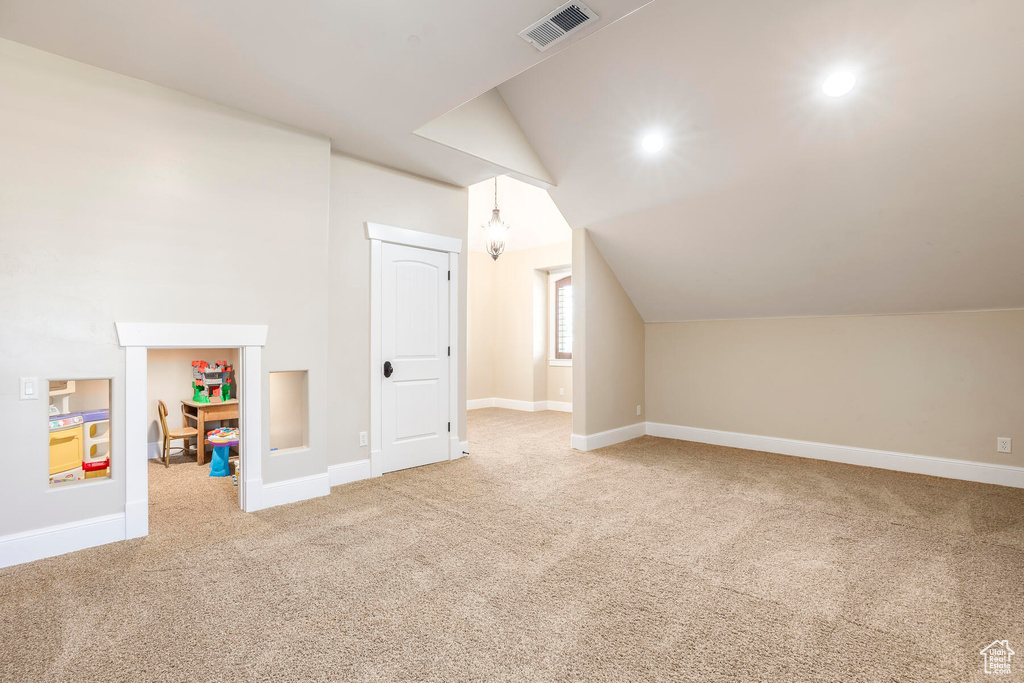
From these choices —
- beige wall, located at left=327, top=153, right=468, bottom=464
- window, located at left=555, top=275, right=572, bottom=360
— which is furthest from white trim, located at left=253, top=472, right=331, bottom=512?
window, located at left=555, top=275, right=572, bottom=360

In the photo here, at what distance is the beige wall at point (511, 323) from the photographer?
8.45 metres

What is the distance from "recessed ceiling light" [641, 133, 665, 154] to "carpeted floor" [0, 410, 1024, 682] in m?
2.81

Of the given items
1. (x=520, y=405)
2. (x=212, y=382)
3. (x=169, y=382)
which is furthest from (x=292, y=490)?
(x=520, y=405)

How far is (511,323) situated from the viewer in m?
8.80

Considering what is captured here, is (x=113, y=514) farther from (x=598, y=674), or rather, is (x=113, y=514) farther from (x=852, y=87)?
(x=852, y=87)

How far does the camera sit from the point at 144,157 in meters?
3.00

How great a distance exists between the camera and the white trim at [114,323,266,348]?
2939mm

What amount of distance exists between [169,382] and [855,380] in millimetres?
7369

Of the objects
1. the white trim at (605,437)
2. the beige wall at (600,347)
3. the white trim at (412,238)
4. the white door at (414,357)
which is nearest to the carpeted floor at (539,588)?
the white door at (414,357)

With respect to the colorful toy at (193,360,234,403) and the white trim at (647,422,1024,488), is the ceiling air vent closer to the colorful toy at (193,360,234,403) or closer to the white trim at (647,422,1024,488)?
the white trim at (647,422,1024,488)

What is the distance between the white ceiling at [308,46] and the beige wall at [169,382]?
127 inches

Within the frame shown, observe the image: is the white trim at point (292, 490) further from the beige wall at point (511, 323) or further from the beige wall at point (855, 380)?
the beige wall at point (511, 323)

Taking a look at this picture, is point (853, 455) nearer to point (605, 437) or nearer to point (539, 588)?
point (605, 437)

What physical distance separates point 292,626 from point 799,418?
4988 mm
